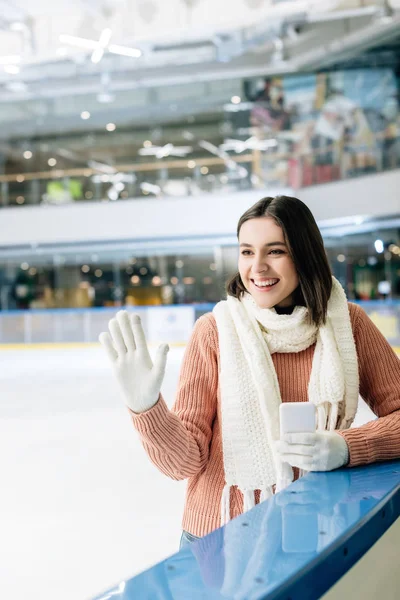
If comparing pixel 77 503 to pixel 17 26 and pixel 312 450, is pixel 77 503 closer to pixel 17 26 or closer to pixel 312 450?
pixel 312 450

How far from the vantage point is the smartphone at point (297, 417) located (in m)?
1.46

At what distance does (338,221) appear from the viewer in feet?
51.4

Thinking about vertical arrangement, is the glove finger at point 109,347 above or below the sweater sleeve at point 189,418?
above

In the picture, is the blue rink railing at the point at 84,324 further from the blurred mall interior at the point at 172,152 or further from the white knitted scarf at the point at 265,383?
the white knitted scarf at the point at 265,383

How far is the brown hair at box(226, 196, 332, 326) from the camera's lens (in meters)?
1.70

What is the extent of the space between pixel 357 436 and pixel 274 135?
1686cm

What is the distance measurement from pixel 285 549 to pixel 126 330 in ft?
2.02

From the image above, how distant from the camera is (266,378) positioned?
1633 millimetres

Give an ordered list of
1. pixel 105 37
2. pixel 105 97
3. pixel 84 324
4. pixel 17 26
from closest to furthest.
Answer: pixel 105 37 < pixel 17 26 < pixel 84 324 < pixel 105 97

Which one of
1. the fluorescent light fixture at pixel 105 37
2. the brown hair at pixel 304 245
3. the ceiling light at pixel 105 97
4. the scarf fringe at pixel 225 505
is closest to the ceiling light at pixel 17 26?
the fluorescent light fixture at pixel 105 37

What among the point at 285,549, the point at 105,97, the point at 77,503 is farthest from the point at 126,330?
the point at 105,97

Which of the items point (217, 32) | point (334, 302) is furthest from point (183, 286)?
point (334, 302)

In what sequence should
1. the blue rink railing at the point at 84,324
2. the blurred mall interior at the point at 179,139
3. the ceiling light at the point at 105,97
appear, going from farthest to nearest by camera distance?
1. the ceiling light at the point at 105,97
2. the blue rink railing at the point at 84,324
3. the blurred mall interior at the point at 179,139

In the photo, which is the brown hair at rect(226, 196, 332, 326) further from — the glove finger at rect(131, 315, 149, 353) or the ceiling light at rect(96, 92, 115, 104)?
the ceiling light at rect(96, 92, 115, 104)
